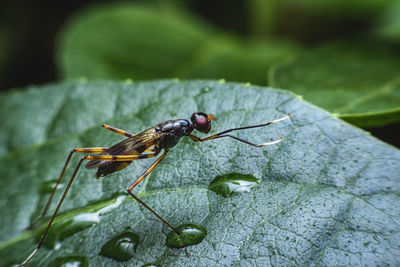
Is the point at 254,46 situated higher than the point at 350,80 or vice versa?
the point at 254,46

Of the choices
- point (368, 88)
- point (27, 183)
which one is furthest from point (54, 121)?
point (368, 88)

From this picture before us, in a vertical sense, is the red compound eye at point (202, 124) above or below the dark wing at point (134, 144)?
above

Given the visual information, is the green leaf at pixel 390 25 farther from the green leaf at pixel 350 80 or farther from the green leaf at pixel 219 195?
the green leaf at pixel 219 195

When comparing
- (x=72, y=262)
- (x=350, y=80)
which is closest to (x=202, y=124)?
(x=72, y=262)

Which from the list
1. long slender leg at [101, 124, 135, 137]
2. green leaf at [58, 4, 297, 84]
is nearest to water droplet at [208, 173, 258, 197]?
long slender leg at [101, 124, 135, 137]

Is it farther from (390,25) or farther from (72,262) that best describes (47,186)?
(390,25)

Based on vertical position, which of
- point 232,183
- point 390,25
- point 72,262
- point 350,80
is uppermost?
point 390,25

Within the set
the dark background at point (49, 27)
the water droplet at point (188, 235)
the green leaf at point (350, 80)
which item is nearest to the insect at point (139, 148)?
the water droplet at point (188, 235)
